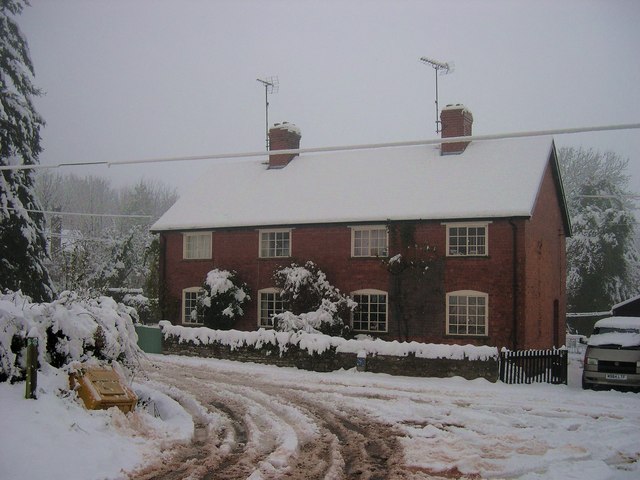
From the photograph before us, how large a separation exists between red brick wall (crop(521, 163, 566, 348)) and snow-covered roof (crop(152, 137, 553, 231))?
137cm

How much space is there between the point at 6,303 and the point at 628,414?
518 inches

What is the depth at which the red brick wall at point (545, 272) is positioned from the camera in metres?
23.8

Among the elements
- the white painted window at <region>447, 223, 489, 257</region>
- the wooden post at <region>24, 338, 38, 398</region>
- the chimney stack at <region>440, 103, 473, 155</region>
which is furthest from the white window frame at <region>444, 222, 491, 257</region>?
the wooden post at <region>24, 338, 38, 398</region>

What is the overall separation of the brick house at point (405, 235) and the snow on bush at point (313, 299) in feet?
2.27

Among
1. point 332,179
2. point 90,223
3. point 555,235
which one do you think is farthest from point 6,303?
point 90,223

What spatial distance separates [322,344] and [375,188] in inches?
349

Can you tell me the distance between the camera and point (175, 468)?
9.31m

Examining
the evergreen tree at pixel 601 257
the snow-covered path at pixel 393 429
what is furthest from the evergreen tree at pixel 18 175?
the evergreen tree at pixel 601 257

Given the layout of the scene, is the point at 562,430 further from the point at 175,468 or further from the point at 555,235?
the point at 555,235

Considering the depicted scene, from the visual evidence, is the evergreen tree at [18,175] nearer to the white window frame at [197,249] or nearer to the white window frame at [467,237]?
the white window frame at [197,249]

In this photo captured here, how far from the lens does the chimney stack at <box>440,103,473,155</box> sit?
27578 millimetres

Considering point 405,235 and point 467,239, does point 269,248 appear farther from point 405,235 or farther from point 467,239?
point 467,239

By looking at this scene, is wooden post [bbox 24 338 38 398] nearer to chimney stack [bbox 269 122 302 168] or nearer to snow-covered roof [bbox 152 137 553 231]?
snow-covered roof [bbox 152 137 553 231]

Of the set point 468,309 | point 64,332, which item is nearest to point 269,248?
point 468,309
